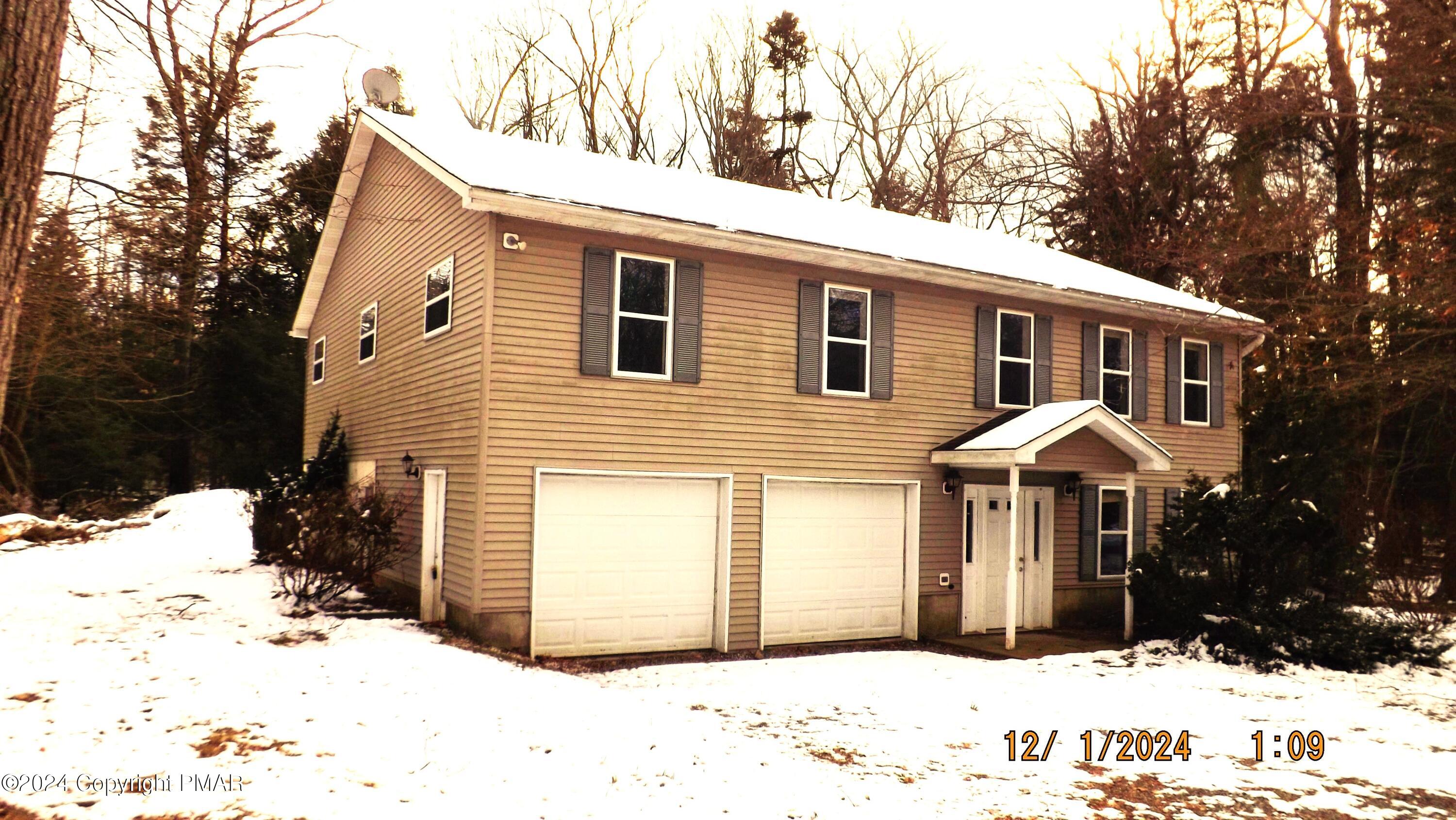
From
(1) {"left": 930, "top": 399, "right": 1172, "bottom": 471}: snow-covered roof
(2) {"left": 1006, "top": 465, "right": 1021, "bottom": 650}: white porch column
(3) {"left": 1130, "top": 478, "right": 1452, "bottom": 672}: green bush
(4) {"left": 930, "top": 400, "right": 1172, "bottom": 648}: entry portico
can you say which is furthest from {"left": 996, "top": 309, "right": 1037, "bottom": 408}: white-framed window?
(3) {"left": 1130, "top": 478, "right": 1452, "bottom": 672}: green bush

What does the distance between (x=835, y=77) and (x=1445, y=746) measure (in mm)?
26612

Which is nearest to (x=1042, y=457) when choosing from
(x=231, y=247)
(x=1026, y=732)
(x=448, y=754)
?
(x=1026, y=732)

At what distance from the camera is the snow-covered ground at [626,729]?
5613 millimetres

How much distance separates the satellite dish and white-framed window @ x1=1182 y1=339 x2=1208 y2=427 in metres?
13.0

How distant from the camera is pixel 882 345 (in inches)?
492

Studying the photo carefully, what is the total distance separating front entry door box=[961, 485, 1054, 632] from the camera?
1334 centimetres

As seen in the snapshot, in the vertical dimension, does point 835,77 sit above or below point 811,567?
above

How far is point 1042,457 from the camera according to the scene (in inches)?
480

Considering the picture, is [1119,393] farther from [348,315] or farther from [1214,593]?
[348,315]

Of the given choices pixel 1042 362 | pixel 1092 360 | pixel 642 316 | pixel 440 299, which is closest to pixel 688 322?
pixel 642 316

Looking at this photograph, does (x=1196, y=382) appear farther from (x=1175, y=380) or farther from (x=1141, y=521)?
(x=1141, y=521)

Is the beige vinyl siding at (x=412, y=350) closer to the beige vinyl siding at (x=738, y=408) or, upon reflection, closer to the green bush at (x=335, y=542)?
the beige vinyl siding at (x=738, y=408)

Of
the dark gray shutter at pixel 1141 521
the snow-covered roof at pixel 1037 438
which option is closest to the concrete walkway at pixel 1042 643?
the dark gray shutter at pixel 1141 521

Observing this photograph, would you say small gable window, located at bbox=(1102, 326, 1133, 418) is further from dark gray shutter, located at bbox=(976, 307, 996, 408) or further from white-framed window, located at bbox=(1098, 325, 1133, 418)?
dark gray shutter, located at bbox=(976, 307, 996, 408)
